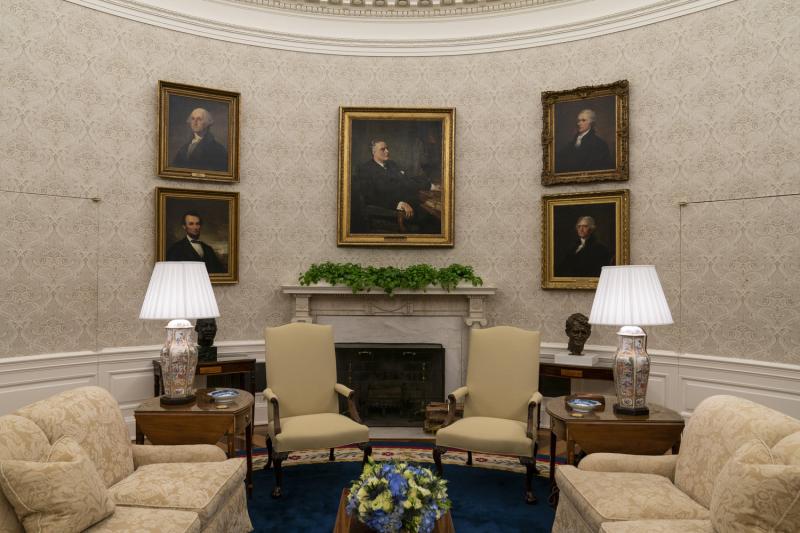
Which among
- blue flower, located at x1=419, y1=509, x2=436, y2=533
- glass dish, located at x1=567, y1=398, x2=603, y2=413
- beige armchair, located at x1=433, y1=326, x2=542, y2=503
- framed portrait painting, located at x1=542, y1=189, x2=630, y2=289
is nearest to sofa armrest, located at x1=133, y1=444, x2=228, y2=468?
blue flower, located at x1=419, y1=509, x2=436, y2=533

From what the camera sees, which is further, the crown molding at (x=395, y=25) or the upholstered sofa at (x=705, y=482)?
the crown molding at (x=395, y=25)

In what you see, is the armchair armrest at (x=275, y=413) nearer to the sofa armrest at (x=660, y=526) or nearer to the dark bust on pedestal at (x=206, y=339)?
the dark bust on pedestal at (x=206, y=339)

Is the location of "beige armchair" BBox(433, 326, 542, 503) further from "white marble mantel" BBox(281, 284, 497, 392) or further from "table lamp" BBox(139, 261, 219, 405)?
"table lamp" BBox(139, 261, 219, 405)

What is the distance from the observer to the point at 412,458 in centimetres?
499

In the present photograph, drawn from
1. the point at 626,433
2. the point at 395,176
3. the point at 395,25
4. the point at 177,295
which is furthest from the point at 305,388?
the point at 395,25

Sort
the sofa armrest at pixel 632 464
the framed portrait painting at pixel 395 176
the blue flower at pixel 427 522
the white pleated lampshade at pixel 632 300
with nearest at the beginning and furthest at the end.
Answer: the blue flower at pixel 427 522 < the sofa armrest at pixel 632 464 < the white pleated lampshade at pixel 632 300 < the framed portrait painting at pixel 395 176

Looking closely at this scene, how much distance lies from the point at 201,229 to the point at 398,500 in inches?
175

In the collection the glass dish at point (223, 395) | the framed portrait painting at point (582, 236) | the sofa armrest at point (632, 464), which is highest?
the framed portrait painting at point (582, 236)

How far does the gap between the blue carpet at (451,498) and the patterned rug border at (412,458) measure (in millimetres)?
116

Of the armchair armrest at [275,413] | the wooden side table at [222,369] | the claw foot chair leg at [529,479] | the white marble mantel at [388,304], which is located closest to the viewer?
the claw foot chair leg at [529,479]

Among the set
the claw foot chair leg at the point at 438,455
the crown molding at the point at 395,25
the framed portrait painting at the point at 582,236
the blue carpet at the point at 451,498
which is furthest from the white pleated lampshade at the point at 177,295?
the framed portrait painting at the point at 582,236

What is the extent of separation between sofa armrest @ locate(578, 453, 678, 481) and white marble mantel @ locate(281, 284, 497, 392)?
9.68ft

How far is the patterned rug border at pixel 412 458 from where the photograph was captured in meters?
4.85

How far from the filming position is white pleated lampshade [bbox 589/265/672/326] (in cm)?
355
